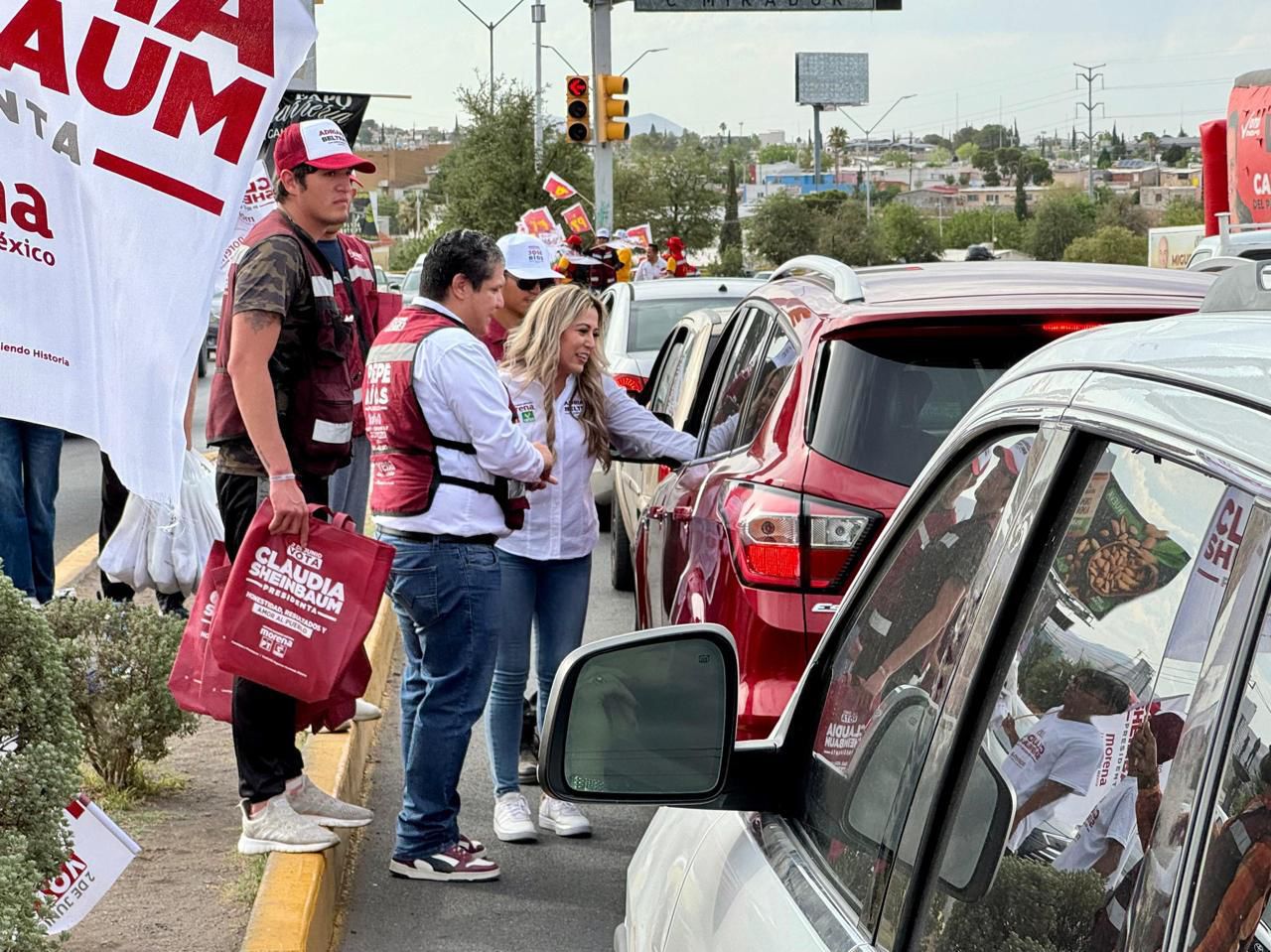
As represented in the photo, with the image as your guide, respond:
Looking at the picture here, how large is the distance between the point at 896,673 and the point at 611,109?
77.7ft

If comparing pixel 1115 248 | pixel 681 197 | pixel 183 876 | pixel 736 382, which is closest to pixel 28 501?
pixel 183 876

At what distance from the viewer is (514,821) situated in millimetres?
5668

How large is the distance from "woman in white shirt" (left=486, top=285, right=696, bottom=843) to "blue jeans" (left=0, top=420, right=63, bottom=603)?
2677 millimetres

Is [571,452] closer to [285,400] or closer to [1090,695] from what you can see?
[285,400]

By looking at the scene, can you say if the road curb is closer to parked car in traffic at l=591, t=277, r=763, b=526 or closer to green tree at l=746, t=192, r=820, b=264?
parked car in traffic at l=591, t=277, r=763, b=526

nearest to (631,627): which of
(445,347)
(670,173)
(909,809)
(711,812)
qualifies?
(445,347)

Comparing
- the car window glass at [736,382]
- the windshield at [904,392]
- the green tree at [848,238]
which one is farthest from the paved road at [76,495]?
the green tree at [848,238]

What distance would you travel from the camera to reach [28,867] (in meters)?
3.11

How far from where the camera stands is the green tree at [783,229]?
8081cm

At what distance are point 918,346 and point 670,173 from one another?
8493cm

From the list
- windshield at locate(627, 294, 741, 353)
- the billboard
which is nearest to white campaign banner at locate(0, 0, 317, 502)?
windshield at locate(627, 294, 741, 353)

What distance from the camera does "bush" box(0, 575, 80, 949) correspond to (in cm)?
323

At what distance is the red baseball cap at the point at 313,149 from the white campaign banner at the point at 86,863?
2254 millimetres

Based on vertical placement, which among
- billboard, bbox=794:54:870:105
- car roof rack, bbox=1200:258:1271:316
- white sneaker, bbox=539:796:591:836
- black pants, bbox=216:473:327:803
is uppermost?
billboard, bbox=794:54:870:105
